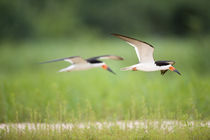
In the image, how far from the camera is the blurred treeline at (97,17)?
20.1m

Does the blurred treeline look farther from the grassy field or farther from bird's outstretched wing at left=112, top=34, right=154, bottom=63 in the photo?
bird's outstretched wing at left=112, top=34, right=154, bottom=63

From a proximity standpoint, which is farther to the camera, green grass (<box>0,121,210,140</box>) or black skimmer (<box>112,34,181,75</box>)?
green grass (<box>0,121,210,140</box>)

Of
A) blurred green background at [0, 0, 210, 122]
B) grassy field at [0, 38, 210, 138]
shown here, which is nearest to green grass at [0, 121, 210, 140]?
grassy field at [0, 38, 210, 138]

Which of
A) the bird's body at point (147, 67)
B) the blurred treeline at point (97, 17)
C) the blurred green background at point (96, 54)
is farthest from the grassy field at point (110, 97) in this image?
the blurred treeline at point (97, 17)

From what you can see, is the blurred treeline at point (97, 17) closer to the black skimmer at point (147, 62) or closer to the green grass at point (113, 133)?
the green grass at point (113, 133)

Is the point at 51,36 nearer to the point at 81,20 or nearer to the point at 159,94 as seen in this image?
the point at 81,20

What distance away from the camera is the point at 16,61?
16.3 metres

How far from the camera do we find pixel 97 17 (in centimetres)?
2389

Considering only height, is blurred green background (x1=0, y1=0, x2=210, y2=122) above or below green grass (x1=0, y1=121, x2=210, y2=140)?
above

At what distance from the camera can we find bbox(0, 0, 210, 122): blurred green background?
26.7 feet

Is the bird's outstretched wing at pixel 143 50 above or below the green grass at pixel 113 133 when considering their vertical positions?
above

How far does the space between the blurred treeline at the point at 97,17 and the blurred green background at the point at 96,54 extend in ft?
0.18

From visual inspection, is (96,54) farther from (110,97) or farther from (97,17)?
(97,17)

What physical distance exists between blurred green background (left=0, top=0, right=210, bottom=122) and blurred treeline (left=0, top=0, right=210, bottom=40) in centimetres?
5
